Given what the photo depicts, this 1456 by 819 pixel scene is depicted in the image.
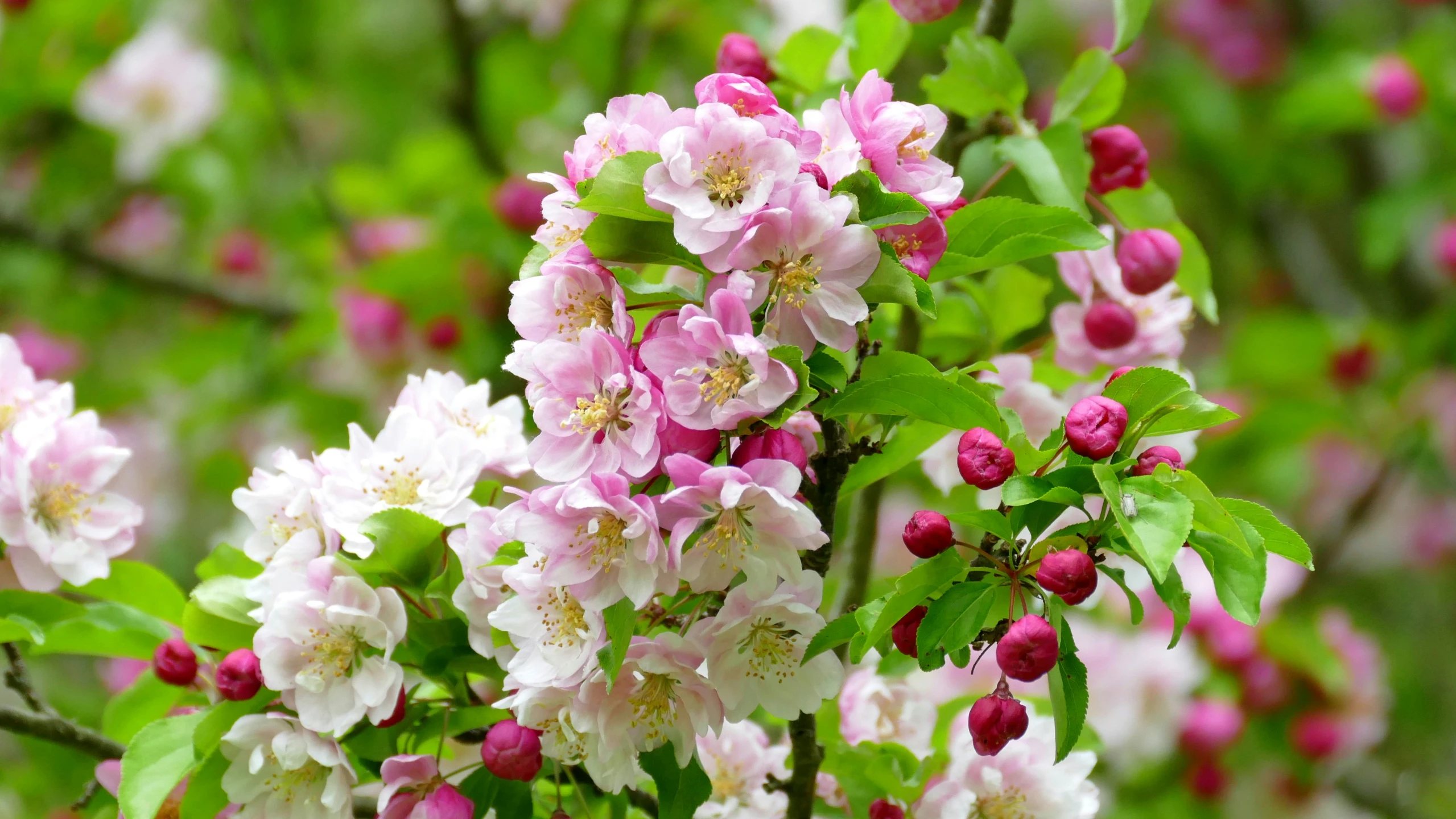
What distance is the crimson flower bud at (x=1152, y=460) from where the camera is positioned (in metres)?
0.97

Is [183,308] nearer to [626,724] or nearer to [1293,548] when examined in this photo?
[626,724]

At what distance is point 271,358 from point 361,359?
37cm

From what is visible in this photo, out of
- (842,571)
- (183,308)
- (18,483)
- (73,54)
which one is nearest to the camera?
(18,483)

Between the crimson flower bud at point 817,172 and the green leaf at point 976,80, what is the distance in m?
0.37

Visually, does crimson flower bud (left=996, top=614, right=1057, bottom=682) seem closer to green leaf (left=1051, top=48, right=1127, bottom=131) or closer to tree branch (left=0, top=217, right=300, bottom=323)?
green leaf (left=1051, top=48, right=1127, bottom=131)

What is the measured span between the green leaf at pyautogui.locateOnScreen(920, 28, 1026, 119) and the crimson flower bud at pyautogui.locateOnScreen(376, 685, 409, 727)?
2.53ft

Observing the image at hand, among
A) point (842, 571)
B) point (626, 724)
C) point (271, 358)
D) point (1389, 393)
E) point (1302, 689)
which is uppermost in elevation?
point (626, 724)

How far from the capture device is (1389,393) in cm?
295

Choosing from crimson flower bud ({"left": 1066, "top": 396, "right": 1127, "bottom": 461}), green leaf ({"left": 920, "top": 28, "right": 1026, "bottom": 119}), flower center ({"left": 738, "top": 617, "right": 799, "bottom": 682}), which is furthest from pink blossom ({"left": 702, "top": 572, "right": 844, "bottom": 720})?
green leaf ({"left": 920, "top": 28, "right": 1026, "bottom": 119})

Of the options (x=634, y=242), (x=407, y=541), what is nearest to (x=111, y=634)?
(x=407, y=541)

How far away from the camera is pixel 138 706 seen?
1.31 metres

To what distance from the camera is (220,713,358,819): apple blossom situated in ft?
3.55

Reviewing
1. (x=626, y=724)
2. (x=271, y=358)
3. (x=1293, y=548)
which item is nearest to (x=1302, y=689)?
(x=1293, y=548)

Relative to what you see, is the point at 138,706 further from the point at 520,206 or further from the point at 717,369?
the point at 520,206
